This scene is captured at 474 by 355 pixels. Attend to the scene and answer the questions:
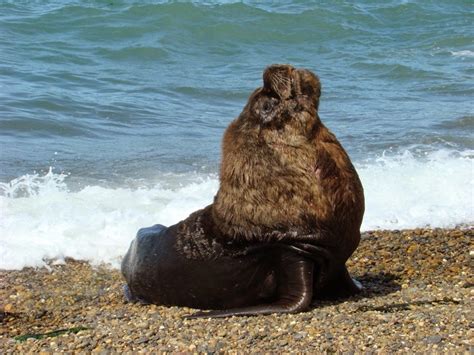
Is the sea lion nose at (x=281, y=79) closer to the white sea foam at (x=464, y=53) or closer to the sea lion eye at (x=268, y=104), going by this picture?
the sea lion eye at (x=268, y=104)

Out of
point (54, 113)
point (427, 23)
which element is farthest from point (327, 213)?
point (427, 23)

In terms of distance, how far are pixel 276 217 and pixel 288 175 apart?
10.9 inches

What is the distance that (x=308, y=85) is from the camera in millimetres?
5625

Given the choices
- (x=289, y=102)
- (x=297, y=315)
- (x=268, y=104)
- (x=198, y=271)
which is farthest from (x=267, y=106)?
(x=297, y=315)

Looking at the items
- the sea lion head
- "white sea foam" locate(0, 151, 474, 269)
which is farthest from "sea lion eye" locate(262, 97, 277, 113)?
"white sea foam" locate(0, 151, 474, 269)

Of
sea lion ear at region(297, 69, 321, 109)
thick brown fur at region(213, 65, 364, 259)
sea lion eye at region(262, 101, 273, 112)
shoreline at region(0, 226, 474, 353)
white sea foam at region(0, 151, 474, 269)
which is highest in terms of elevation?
sea lion ear at region(297, 69, 321, 109)

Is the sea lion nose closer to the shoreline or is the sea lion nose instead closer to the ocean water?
the shoreline

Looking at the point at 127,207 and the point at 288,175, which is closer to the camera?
the point at 288,175

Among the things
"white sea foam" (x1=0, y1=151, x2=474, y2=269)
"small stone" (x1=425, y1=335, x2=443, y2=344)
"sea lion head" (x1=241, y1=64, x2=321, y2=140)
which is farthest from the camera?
"white sea foam" (x1=0, y1=151, x2=474, y2=269)

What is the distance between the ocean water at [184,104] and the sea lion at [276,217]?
233cm

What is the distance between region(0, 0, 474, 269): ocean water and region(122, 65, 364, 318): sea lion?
233 centimetres

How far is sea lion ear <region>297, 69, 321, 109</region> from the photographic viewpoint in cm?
561

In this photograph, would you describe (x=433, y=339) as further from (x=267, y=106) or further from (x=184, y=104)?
(x=184, y=104)

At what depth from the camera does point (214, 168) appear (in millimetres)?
11258
